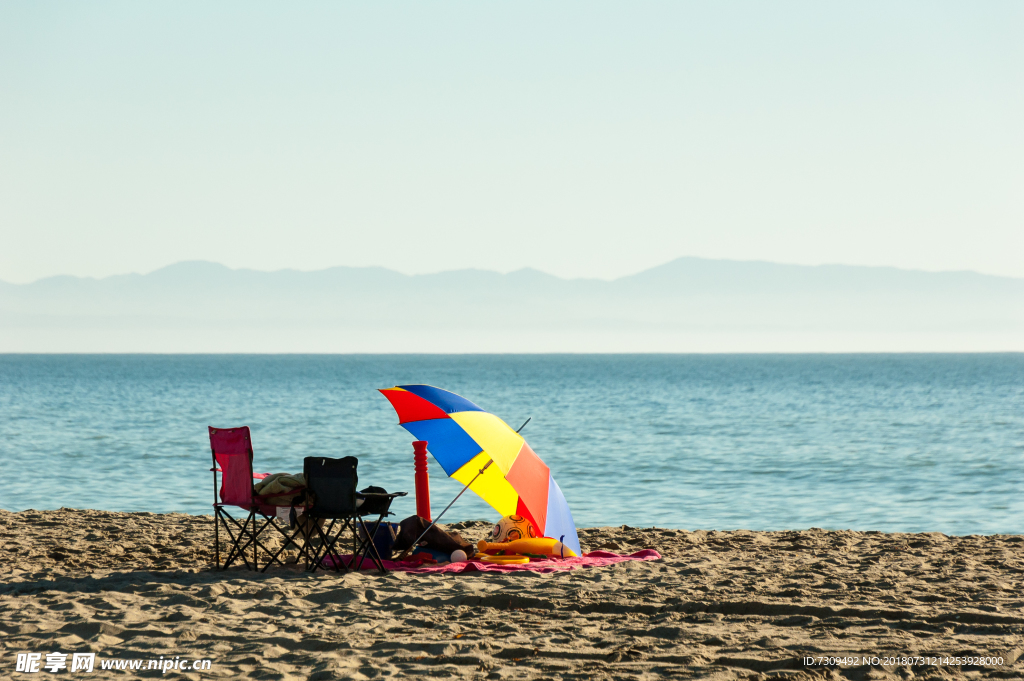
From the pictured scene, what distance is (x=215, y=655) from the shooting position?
15.2 feet

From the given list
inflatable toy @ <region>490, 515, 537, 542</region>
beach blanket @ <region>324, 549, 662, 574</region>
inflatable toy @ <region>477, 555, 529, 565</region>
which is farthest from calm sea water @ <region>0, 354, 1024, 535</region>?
inflatable toy @ <region>477, 555, 529, 565</region>

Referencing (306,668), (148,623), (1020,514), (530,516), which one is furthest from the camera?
(1020,514)

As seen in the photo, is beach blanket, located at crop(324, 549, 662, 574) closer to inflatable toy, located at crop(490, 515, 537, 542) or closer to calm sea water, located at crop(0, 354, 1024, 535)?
inflatable toy, located at crop(490, 515, 537, 542)

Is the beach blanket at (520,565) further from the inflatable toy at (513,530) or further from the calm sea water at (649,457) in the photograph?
the calm sea water at (649,457)

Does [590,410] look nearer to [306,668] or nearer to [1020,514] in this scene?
[1020,514]

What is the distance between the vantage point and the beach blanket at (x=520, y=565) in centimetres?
677

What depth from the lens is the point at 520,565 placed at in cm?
695

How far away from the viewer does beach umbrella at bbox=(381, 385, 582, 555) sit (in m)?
7.14

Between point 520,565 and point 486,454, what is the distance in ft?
3.55

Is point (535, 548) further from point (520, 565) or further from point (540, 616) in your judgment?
point (540, 616)

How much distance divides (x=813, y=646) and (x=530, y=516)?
9.58ft

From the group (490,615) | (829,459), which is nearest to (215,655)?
(490,615)

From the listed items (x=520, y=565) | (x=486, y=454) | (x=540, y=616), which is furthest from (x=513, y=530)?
(x=540, y=616)

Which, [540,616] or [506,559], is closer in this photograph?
[540,616]
